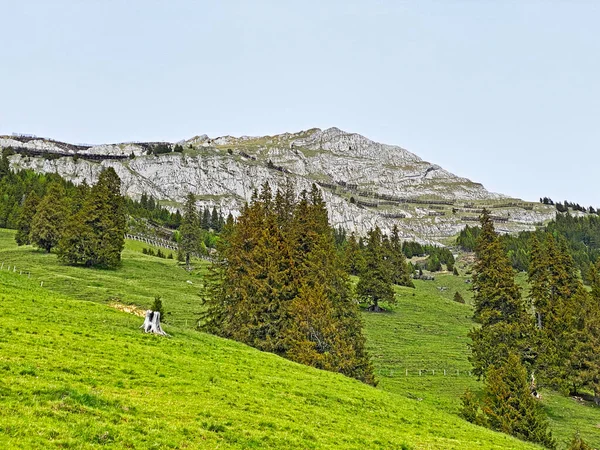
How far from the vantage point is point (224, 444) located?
14.9 m

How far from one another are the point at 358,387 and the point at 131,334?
16.1 metres

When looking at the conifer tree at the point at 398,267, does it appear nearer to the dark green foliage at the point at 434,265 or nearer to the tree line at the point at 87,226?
the dark green foliage at the point at 434,265

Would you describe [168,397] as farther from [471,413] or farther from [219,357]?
[471,413]

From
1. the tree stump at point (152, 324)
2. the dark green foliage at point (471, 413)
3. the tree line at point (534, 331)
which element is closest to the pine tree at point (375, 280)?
the tree line at point (534, 331)

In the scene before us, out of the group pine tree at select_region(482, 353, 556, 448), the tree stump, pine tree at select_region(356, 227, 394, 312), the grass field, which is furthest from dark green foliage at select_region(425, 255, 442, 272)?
the tree stump

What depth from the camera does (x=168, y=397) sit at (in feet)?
62.2

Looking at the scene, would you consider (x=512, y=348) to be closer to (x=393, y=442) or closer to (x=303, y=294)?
(x=303, y=294)

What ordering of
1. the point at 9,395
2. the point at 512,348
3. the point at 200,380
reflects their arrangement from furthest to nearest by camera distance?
the point at 512,348, the point at 200,380, the point at 9,395

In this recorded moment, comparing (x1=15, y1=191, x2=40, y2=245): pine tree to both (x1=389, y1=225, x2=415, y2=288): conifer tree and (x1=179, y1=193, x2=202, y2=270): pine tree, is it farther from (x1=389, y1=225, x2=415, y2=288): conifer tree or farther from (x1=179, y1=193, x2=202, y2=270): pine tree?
(x1=389, y1=225, x2=415, y2=288): conifer tree

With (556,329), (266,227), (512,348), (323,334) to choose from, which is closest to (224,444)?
(323,334)

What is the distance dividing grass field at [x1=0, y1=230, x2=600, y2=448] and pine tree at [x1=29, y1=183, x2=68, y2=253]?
2.86m

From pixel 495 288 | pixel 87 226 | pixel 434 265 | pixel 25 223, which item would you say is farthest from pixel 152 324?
pixel 434 265

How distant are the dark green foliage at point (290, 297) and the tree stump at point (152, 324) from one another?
1176cm

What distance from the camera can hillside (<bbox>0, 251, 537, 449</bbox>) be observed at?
1386 centimetres
